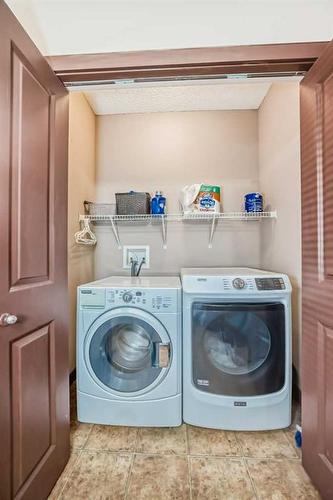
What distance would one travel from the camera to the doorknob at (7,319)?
793 mm

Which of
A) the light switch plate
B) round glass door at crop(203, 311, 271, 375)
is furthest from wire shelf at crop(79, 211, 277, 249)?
round glass door at crop(203, 311, 271, 375)

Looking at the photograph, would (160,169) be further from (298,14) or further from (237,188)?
(298,14)

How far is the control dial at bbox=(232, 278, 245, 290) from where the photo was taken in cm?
146

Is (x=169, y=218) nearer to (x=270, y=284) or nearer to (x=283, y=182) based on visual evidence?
(x=283, y=182)

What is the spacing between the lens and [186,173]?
2426mm

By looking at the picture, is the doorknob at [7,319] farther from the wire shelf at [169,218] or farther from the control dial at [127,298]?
the wire shelf at [169,218]

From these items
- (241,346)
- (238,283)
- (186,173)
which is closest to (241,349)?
(241,346)

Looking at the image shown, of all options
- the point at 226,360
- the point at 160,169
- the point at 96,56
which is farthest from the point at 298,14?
the point at 226,360

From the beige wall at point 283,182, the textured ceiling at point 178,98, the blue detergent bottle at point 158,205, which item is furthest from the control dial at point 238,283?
the textured ceiling at point 178,98

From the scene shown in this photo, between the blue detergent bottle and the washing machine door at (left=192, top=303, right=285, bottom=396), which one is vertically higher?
the blue detergent bottle

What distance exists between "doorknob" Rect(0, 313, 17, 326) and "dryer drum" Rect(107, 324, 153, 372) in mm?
795

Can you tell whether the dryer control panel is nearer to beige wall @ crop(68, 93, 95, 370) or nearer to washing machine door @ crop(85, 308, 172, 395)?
washing machine door @ crop(85, 308, 172, 395)

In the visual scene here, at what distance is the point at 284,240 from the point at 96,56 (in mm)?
1639

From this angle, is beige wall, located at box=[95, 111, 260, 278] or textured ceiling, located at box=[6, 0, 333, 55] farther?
beige wall, located at box=[95, 111, 260, 278]
